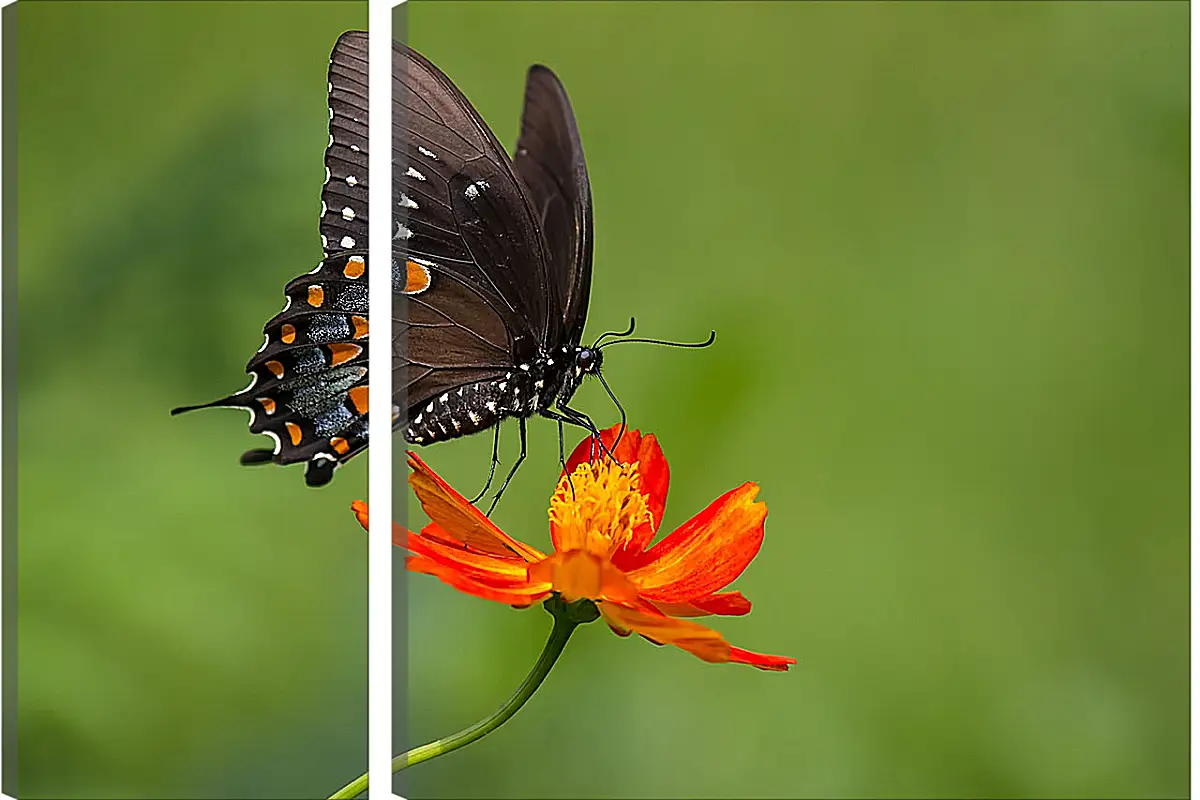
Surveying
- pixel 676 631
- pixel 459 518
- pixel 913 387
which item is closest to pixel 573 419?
pixel 459 518

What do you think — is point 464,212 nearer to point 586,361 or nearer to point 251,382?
point 586,361

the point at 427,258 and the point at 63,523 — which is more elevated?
the point at 427,258

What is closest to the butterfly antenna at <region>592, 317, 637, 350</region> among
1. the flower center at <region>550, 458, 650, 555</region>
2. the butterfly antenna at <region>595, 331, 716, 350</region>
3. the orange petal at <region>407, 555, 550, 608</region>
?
the butterfly antenna at <region>595, 331, 716, 350</region>

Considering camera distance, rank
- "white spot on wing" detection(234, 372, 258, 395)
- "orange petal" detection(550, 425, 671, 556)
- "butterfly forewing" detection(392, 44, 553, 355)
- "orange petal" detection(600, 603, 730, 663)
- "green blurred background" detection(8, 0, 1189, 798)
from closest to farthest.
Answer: "orange petal" detection(600, 603, 730, 663) → "orange petal" detection(550, 425, 671, 556) → "butterfly forewing" detection(392, 44, 553, 355) → "white spot on wing" detection(234, 372, 258, 395) → "green blurred background" detection(8, 0, 1189, 798)

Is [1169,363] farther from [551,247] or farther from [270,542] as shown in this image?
[270,542]

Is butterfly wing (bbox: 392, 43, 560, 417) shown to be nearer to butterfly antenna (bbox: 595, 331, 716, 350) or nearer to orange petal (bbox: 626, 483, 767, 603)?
butterfly antenna (bbox: 595, 331, 716, 350)

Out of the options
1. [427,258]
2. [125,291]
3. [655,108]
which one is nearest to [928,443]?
[655,108]
